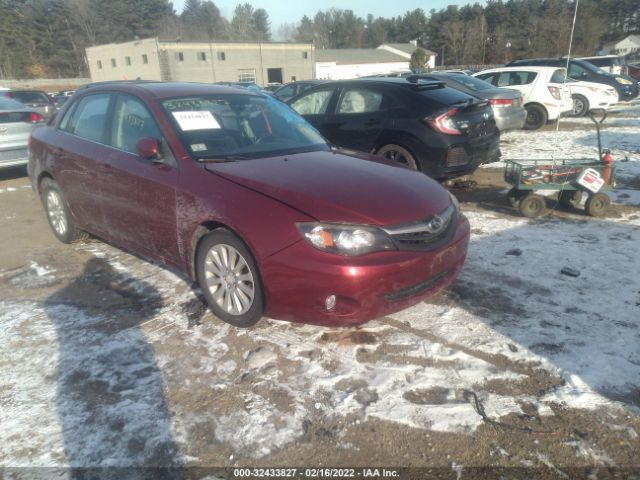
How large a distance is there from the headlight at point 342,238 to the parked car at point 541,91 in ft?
37.6

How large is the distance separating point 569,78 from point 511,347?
15.1 m

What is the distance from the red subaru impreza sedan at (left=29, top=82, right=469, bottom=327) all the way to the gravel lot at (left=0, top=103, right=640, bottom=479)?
330mm

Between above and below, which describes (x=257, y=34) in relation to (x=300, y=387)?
above

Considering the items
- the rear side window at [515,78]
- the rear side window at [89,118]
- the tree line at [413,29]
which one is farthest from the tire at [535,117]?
the tree line at [413,29]

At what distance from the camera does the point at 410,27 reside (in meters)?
98.7

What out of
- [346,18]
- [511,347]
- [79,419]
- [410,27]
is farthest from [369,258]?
[346,18]

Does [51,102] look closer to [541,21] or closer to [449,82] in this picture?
[449,82]

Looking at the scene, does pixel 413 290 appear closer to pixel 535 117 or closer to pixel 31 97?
pixel 535 117

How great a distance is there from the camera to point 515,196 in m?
5.87

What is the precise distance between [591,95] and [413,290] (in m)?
14.1

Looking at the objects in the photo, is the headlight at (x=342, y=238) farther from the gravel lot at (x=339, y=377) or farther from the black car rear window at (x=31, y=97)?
the black car rear window at (x=31, y=97)

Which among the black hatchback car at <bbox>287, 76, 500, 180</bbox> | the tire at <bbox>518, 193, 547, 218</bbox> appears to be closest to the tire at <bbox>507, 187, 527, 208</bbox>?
the tire at <bbox>518, 193, 547, 218</bbox>

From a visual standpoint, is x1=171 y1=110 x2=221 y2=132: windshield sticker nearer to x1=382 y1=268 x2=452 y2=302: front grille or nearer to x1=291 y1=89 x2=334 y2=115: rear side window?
x1=382 y1=268 x2=452 y2=302: front grille

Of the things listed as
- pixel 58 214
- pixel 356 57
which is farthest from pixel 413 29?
pixel 58 214
